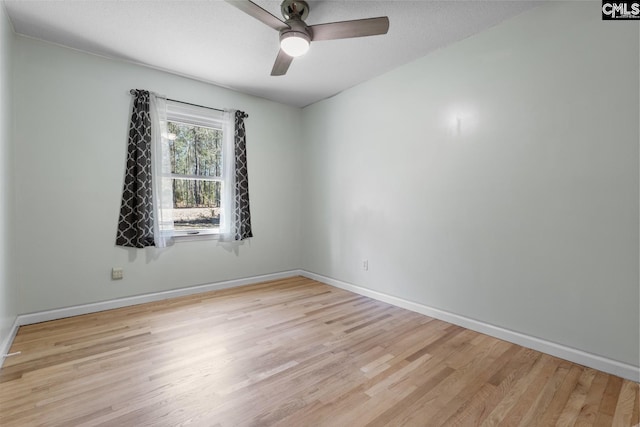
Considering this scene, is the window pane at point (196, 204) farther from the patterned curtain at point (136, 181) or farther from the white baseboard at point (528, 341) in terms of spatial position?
the white baseboard at point (528, 341)

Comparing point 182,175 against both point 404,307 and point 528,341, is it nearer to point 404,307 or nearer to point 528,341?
point 404,307

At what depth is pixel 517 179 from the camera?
235 cm

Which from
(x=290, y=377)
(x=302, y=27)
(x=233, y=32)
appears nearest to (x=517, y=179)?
(x=302, y=27)

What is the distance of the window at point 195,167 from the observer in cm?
354

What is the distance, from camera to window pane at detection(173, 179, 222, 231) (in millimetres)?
3611

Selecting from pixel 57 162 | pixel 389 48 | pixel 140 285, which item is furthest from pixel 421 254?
pixel 57 162

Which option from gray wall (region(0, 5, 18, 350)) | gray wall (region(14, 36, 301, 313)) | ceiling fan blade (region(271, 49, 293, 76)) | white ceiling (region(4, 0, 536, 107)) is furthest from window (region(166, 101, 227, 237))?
ceiling fan blade (region(271, 49, 293, 76))

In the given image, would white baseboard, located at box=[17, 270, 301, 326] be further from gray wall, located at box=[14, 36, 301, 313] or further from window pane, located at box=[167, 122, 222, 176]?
window pane, located at box=[167, 122, 222, 176]

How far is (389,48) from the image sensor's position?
110 inches

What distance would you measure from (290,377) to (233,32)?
108 inches

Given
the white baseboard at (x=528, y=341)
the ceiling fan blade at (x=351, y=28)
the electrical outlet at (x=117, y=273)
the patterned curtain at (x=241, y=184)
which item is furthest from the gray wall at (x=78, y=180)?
the white baseboard at (x=528, y=341)

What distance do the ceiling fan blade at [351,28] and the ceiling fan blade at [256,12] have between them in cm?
24

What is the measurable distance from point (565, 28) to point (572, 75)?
347 mm

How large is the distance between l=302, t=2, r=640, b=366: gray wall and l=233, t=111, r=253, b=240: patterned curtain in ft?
5.07
